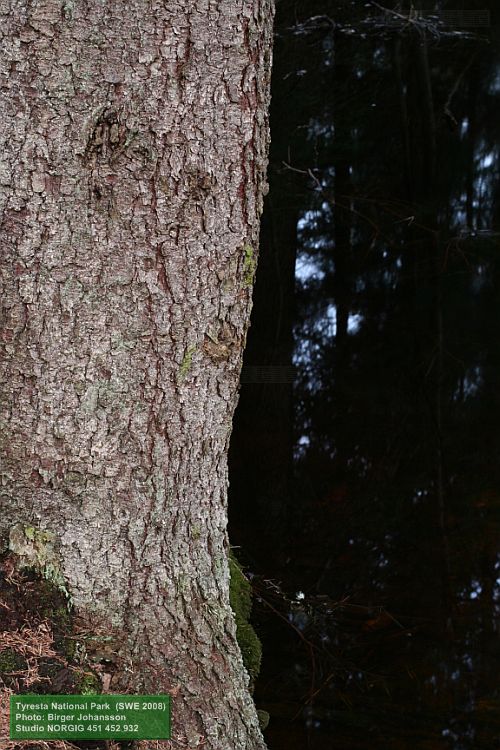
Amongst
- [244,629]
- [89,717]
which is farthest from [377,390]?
[89,717]

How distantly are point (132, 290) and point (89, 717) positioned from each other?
76 centimetres

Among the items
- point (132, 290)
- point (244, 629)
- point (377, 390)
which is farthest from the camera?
point (377, 390)

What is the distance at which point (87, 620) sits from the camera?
1266mm

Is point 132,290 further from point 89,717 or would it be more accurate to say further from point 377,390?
point 377,390

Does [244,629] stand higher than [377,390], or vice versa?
[377,390]

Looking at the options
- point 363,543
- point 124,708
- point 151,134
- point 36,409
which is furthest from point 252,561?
point 151,134

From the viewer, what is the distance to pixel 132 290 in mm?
1206

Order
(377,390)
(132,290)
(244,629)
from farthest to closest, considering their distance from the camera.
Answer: (377,390) < (244,629) < (132,290)

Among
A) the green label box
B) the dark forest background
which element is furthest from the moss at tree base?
the green label box

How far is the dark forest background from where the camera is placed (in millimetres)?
2648

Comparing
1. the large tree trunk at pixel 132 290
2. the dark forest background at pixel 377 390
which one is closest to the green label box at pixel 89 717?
the large tree trunk at pixel 132 290

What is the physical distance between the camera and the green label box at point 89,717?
4.07ft

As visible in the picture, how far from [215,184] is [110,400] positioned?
1.38ft

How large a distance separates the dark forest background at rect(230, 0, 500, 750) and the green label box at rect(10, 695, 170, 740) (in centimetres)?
129
